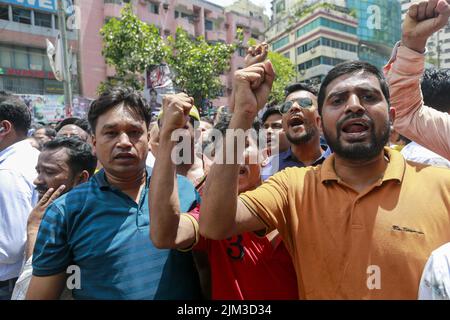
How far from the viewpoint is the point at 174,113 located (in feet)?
5.03

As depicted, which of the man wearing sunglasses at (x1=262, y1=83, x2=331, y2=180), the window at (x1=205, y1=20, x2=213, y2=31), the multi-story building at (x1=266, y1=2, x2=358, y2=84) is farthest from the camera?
the multi-story building at (x1=266, y1=2, x2=358, y2=84)

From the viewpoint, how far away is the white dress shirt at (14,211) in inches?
86.4

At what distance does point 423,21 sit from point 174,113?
1.05 m

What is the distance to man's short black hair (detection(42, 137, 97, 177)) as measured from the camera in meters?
2.26

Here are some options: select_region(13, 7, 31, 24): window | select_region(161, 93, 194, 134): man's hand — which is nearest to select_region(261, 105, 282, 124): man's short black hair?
select_region(161, 93, 194, 134): man's hand

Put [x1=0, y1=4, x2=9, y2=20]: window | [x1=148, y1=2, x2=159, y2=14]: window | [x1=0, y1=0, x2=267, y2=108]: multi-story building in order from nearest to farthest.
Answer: [x1=0, y1=4, x2=9, y2=20]: window < [x1=0, y1=0, x2=267, y2=108]: multi-story building < [x1=148, y1=2, x2=159, y2=14]: window

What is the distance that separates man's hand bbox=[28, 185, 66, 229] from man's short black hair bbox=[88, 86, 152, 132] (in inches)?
16.4

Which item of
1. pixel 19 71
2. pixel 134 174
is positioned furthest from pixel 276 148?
pixel 19 71

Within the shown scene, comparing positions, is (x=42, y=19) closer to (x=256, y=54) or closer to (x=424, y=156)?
(x=256, y=54)

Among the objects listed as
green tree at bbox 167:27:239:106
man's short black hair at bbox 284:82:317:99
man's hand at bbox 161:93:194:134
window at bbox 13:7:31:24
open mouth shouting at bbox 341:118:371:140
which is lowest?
open mouth shouting at bbox 341:118:371:140

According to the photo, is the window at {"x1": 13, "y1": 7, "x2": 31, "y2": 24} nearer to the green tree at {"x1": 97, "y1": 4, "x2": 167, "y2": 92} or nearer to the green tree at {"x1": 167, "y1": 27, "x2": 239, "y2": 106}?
the green tree at {"x1": 97, "y1": 4, "x2": 167, "y2": 92}

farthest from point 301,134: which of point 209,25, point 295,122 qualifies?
→ point 209,25

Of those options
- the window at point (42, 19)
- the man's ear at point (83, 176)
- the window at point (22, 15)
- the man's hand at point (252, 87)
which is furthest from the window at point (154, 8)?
the man's hand at point (252, 87)

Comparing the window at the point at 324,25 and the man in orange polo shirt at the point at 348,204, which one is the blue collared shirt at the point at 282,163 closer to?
the man in orange polo shirt at the point at 348,204
